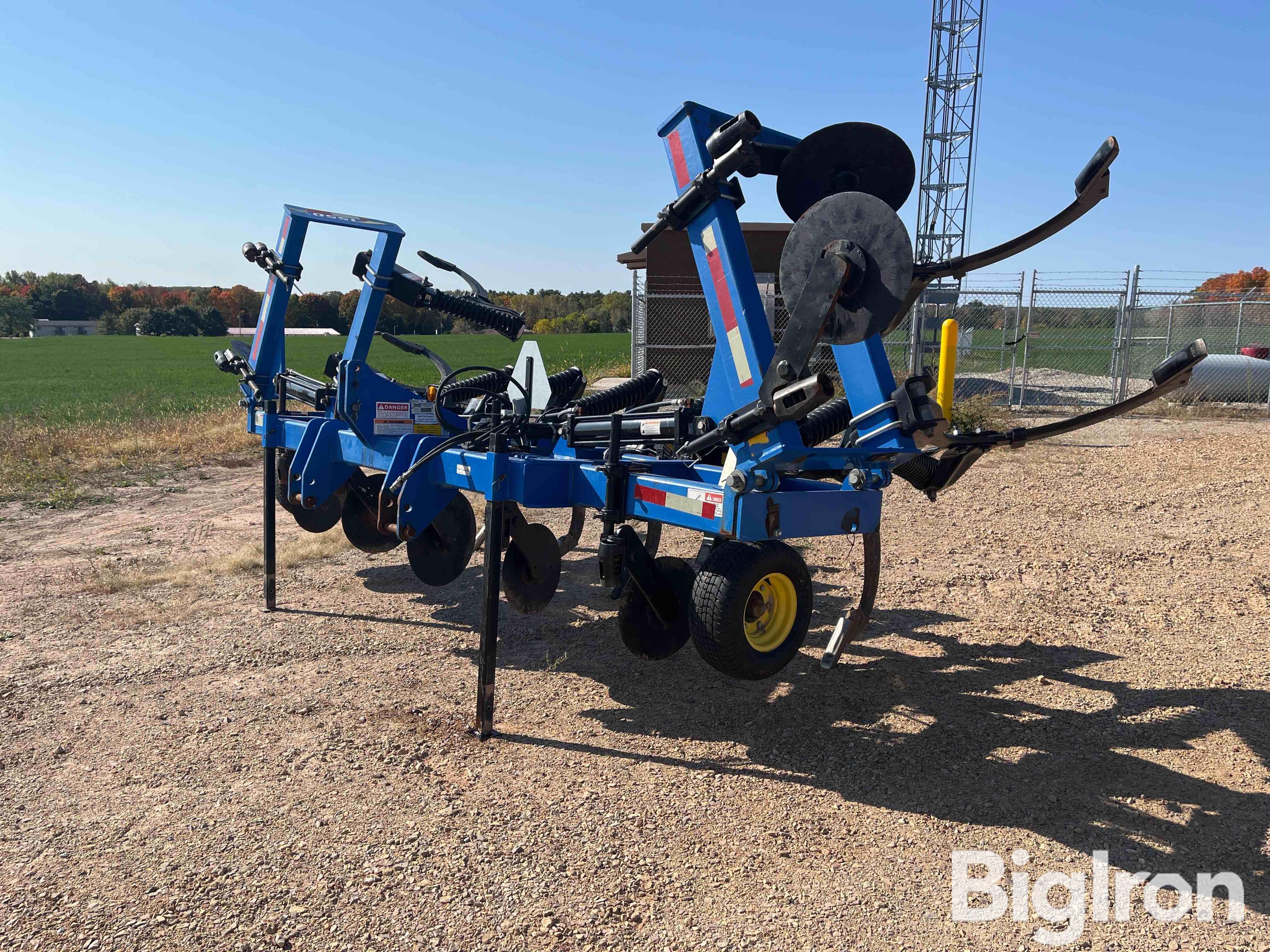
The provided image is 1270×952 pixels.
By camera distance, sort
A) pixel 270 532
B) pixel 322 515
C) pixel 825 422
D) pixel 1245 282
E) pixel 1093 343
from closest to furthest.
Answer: pixel 825 422 → pixel 270 532 → pixel 322 515 → pixel 1093 343 → pixel 1245 282

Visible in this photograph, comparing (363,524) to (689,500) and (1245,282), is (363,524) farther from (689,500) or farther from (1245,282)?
(1245,282)

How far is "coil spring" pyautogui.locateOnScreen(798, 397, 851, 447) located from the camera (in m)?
4.25

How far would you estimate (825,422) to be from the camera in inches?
169

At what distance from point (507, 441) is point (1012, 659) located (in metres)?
2.78

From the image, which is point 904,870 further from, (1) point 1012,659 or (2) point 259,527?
(2) point 259,527

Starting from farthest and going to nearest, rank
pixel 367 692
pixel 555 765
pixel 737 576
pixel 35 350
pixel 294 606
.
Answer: pixel 35 350, pixel 294 606, pixel 367 692, pixel 555 765, pixel 737 576

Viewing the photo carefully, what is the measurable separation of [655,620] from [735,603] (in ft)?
2.81

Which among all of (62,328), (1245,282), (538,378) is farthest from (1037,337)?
(62,328)

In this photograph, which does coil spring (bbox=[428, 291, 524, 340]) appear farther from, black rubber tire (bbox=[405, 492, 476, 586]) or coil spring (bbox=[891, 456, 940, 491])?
coil spring (bbox=[891, 456, 940, 491])

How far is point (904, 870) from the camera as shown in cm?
278

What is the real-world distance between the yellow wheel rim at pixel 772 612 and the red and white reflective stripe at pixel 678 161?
62.2 inches

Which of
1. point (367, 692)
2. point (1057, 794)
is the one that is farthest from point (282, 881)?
point (1057, 794)

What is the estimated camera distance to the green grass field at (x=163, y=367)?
62.7ft

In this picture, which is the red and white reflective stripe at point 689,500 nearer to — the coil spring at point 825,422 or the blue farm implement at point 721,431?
the blue farm implement at point 721,431
